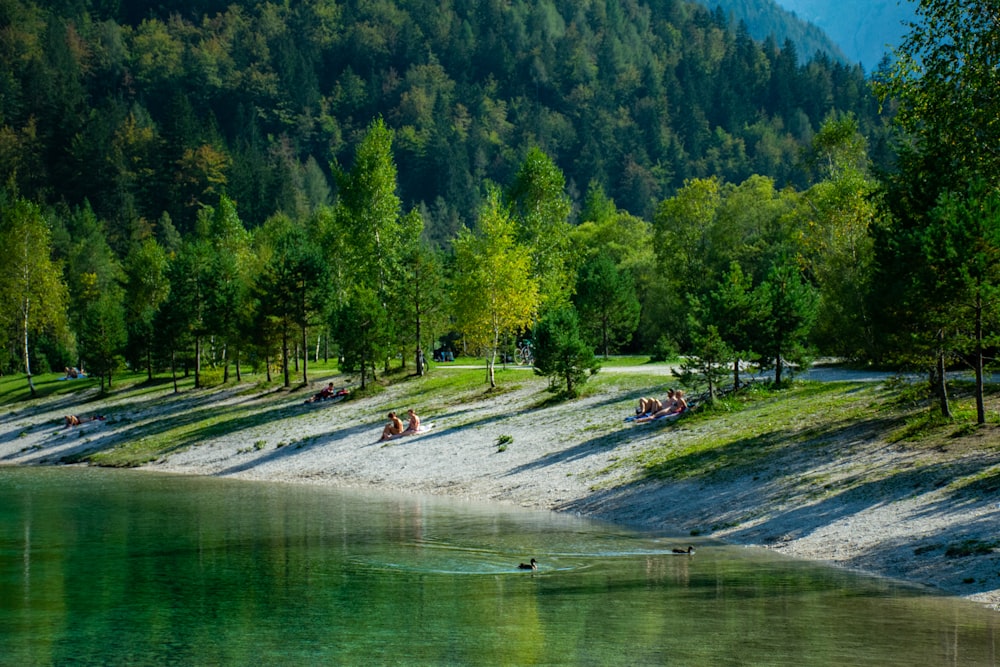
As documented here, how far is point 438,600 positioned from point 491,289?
1586 inches

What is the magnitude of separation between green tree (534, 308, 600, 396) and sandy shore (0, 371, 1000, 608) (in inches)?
70.1

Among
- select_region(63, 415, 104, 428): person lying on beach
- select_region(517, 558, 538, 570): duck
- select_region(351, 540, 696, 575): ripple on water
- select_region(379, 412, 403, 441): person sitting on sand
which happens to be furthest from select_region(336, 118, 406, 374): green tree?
select_region(517, 558, 538, 570): duck

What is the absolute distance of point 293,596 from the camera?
22.9 meters

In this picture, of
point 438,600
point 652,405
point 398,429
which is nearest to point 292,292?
point 398,429

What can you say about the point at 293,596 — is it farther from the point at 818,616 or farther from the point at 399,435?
the point at 399,435

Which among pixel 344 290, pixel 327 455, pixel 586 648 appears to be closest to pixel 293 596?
pixel 586 648

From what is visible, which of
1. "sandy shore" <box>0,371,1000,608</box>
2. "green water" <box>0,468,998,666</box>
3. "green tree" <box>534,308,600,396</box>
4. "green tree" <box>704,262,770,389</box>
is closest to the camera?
"green water" <box>0,468,998,666</box>

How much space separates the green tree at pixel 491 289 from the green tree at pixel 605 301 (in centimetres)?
1928

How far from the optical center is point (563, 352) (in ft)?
169

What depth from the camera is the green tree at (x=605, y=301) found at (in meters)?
82.7

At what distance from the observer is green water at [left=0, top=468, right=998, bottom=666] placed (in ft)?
59.1

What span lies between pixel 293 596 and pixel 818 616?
10379 mm

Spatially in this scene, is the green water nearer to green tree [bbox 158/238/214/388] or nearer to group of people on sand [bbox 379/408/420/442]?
group of people on sand [bbox 379/408/420/442]

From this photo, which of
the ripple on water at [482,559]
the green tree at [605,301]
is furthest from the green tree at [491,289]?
the ripple on water at [482,559]
